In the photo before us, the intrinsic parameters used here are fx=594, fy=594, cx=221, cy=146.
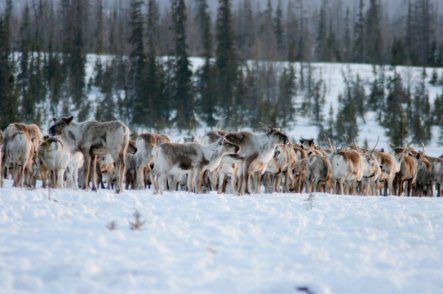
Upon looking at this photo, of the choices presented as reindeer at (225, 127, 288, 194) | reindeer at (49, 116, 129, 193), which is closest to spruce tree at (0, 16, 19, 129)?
reindeer at (225, 127, 288, 194)

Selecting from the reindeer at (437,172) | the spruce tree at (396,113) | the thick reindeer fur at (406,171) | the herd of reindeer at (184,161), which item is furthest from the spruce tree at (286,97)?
the herd of reindeer at (184,161)

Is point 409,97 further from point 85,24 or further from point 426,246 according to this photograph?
point 426,246

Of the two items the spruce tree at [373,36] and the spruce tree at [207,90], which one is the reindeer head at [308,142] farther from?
the spruce tree at [373,36]

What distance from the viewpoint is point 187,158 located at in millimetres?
14883

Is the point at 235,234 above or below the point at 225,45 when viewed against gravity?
below

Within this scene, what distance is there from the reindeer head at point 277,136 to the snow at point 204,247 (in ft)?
16.3

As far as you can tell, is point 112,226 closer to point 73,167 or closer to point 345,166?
point 73,167

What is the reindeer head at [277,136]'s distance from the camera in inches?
642

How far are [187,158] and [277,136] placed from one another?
288 centimetres

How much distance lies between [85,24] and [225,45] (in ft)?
92.3

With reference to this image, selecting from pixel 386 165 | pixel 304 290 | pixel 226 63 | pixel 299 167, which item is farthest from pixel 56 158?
pixel 226 63

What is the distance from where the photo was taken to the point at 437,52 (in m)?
90.7

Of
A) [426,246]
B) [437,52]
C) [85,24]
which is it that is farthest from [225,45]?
[426,246]

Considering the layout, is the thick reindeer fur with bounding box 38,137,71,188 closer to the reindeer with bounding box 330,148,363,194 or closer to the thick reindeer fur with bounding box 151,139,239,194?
the thick reindeer fur with bounding box 151,139,239,194
